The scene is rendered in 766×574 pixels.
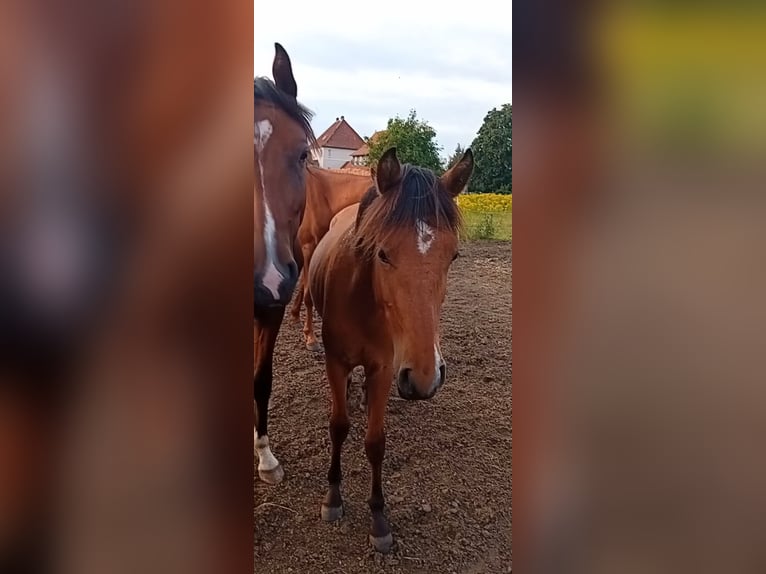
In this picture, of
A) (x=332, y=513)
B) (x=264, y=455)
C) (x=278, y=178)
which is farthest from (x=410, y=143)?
(x=332, y=513)

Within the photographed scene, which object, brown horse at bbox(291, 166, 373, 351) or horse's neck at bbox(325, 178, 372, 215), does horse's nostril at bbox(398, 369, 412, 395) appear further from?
horse's neck at bbox(325, 178, 372, 215)

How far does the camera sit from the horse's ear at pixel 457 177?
1.04 meters

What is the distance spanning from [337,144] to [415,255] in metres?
Result: 0.31

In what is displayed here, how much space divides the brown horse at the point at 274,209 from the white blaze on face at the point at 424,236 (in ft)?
0.91

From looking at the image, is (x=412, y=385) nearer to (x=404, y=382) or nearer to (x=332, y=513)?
(x=404, y=382)

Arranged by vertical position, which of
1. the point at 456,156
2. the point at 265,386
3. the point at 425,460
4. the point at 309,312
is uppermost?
the point at 456,156

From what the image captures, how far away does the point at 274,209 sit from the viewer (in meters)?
1.04

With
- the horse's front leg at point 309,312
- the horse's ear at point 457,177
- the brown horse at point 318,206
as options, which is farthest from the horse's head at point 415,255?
the horse's front leg at point 309,312

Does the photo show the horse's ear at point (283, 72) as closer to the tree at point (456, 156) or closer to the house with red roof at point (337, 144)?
the house with red roof at point (337, 144)
